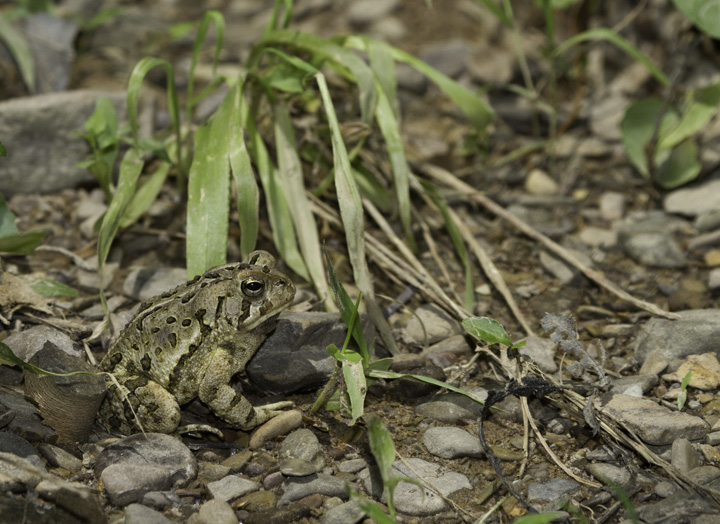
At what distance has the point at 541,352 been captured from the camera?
13.7ft

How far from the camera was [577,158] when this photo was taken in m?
6.20

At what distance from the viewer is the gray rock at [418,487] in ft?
10.7

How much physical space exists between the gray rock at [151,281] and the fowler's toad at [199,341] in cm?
68

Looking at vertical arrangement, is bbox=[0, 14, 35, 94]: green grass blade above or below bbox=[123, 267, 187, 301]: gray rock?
above

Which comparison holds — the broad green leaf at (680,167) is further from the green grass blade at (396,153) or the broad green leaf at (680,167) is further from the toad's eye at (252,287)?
the toad's eye at (252,287)

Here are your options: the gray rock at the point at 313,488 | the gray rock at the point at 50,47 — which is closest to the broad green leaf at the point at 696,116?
the gray rock at the point at 313,488

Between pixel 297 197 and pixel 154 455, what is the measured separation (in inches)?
74.5

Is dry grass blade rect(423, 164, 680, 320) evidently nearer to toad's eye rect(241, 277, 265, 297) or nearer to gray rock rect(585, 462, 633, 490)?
gray rock rect(585, 462, 633, 490)

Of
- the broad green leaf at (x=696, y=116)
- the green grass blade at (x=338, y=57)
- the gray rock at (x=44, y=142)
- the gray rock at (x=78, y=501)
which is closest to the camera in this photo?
the gray rock at (x=78, y=501)

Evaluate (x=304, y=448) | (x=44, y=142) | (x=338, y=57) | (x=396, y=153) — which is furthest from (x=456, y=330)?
(x=44, y=142)

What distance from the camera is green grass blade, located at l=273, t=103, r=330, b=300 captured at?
4.50m

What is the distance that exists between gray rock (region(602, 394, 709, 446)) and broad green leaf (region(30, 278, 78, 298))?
3.07m

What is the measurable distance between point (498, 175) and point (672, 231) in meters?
1.43

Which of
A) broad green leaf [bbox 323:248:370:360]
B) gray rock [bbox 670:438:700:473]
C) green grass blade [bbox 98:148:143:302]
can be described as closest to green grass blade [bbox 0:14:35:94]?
green grass blade [bbox 98:148:143:302]
